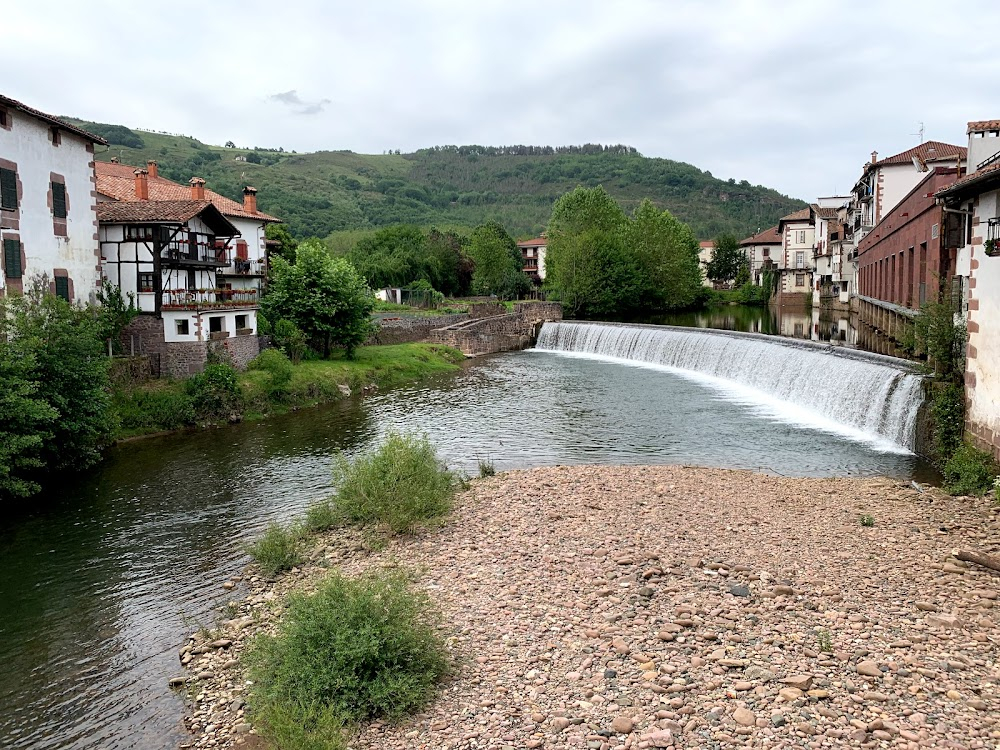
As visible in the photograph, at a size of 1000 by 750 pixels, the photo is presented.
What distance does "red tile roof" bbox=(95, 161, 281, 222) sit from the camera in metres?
34.5

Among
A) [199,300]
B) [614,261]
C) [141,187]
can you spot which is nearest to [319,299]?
[199,300]

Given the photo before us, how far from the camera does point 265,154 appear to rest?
179625 mm

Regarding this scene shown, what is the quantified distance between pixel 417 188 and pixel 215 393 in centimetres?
14830

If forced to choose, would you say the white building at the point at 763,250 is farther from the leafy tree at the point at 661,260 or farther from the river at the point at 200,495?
the river at the point at 200,495

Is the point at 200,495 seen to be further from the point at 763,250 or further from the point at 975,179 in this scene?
the point at 763,250

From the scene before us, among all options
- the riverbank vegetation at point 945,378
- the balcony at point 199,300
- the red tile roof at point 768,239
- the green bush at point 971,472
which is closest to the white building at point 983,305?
the green bush at point 971,472

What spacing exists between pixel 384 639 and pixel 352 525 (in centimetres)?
661

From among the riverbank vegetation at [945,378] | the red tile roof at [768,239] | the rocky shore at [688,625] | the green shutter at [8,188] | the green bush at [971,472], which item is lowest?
the rocky shore at [688,625]

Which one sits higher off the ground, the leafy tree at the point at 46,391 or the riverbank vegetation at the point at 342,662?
the leafy tree at the point at 46,391

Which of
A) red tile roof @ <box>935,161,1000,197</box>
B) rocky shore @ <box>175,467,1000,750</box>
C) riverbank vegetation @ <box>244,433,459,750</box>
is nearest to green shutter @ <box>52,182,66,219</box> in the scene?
rocky shore @ <box>175,467,1000,750</box>

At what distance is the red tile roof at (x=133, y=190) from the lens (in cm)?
3453

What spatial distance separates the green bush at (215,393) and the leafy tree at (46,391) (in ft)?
16.0

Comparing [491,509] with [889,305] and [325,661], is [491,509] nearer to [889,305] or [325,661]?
[325,661]

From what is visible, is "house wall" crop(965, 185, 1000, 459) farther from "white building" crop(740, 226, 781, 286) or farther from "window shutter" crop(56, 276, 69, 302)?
"white building" crop(740, 226, 781, 286)
